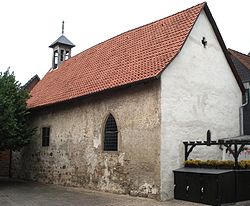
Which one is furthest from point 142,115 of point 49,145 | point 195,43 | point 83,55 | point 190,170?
point 83,55

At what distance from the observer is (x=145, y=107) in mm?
13477

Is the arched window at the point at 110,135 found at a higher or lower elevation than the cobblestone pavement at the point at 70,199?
higher

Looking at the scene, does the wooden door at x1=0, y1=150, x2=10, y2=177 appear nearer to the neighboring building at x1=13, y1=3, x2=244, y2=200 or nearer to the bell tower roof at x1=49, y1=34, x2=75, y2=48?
the neighboring building at x1=13, y1=3, x2=244, y2=200

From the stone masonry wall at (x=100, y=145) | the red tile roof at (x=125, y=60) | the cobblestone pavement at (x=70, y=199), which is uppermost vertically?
the red tile roof at (x=125, y=60)

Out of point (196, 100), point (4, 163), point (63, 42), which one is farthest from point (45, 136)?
point (63, 42)

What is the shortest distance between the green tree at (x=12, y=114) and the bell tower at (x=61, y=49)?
25.3 ft

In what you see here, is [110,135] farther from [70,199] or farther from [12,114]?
[12,114]

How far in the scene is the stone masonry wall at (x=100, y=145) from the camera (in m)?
13.1

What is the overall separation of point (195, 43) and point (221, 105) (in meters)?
3.05

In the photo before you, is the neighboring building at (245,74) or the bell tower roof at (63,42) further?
the bell tower roof at (63,42)

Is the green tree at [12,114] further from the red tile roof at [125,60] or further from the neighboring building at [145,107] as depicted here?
the neighboring building at [145,107]

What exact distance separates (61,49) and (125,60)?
1290cm

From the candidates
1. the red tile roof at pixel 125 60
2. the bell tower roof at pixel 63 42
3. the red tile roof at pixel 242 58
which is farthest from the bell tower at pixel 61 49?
the red tile roof at pixel 242 58

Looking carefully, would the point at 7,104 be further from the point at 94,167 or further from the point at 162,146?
the point at 162,146
